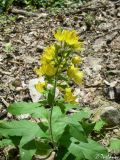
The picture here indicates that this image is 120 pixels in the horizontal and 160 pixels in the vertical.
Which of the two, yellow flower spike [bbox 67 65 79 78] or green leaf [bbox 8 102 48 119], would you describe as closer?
yellow flower spike [bbox 67 65 79 78]

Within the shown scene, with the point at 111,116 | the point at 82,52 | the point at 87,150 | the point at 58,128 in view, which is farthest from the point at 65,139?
the point at 82,52

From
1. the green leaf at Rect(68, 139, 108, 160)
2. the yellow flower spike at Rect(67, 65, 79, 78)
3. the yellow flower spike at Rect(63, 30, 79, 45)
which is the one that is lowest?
the green leaf at Rect(68, 139, 108, 160)

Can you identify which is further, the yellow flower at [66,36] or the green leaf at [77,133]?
the green leaf at [77,133]

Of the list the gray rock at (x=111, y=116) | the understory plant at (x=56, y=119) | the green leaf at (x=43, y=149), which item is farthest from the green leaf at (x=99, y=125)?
the green leaf at (x=43, y=149)

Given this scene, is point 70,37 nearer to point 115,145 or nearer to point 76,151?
point 76,151

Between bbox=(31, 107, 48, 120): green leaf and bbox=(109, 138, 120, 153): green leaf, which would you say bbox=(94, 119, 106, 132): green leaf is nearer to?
bbox=(109, 138, 120, 153): green leaf

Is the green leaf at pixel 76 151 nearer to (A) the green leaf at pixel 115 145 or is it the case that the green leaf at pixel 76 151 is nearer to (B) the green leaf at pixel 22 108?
(B) the green leaf at pixel 22 108

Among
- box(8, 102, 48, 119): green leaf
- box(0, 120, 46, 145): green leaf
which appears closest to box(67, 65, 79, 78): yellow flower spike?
box(8, 102, 48, 119): green leaf
